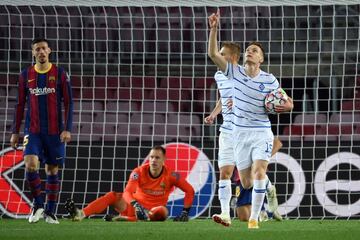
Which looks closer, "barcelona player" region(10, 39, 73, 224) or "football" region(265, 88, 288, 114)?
"football" region(265, 88, 288, 114)

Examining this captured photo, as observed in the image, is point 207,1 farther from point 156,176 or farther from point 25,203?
point 25,203

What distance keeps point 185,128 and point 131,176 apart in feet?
5.90

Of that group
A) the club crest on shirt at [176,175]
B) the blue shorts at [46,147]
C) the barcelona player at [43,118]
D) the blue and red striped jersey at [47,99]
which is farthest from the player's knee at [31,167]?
the club crest on shirt at [176,175]

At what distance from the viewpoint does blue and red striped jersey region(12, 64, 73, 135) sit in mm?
10922

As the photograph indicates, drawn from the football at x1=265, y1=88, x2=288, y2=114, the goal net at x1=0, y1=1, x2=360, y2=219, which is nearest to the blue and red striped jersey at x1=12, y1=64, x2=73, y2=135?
the football at x1=265, y1=88, x2=288, y2=114

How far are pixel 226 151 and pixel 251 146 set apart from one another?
1.02 m

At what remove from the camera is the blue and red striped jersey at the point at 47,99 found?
1092 cm

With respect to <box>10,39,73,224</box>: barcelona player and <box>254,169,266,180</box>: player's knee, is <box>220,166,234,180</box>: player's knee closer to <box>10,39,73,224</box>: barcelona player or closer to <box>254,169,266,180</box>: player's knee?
<box>254,169,266,180</box>: player's knee

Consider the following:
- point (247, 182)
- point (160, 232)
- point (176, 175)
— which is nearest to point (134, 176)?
point (176, 175)

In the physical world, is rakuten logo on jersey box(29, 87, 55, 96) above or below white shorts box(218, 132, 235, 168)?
above

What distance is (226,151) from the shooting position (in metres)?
10.8

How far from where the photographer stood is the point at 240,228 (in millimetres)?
9672

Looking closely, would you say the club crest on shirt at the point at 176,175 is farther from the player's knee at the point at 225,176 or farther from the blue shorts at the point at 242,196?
the player's knee at the point at 225,176

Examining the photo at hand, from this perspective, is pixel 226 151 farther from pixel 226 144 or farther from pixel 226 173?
pixel 226 173
